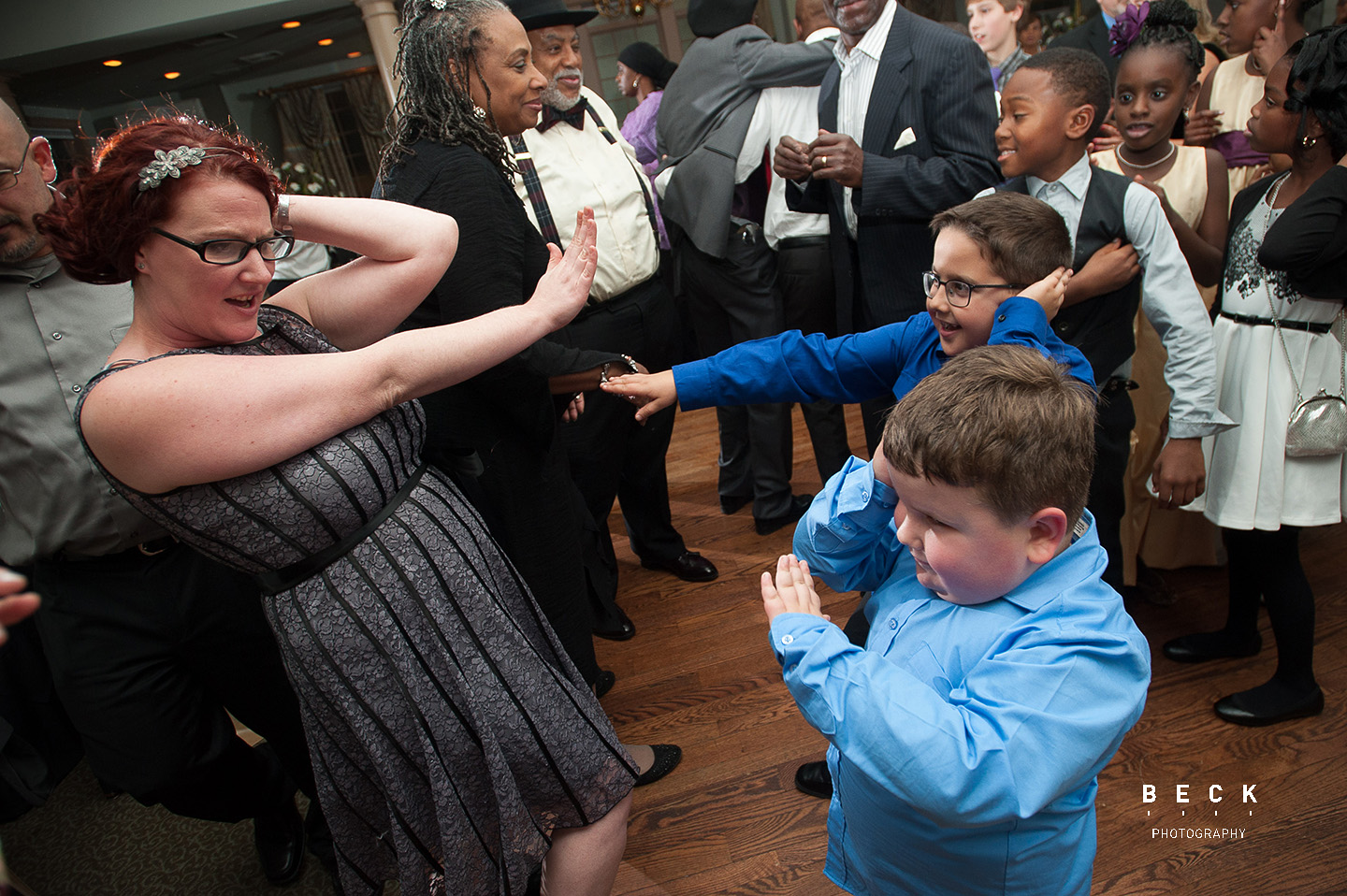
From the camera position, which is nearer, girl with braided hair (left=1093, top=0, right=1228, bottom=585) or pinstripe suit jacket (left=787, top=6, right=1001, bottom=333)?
girl with braided hair (left=1093, top=0, right=1228, bottom=585)

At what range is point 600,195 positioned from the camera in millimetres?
2305

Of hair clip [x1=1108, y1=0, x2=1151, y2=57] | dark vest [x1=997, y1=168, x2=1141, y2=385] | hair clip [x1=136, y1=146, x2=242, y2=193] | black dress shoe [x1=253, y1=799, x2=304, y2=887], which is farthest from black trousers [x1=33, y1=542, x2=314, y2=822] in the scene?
hair clip [x1=1108, y1=0, x2=1151, y2=57]

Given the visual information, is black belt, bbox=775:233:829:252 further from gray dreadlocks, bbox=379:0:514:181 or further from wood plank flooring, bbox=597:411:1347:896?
gray dreadlocks, bbox=379:0:514:181

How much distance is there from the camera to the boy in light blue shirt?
797mm

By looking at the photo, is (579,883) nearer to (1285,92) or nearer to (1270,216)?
(1270,216)

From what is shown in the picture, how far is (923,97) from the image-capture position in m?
2.31

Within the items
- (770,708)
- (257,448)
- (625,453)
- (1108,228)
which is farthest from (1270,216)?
(257,448)

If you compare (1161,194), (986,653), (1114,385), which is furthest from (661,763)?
(1161,194)

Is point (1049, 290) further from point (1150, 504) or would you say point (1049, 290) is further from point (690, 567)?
point (690, 567)

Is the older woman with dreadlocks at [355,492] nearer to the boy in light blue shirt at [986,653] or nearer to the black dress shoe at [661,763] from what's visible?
the boy in light blue shirt at [986,653]

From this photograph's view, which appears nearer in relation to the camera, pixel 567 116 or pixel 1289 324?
pixel 1289 324

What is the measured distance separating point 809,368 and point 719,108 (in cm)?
174

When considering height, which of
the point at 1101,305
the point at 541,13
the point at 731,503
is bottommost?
the point at 731,503

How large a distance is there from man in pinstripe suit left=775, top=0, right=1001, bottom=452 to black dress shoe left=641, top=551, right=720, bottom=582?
84cm
